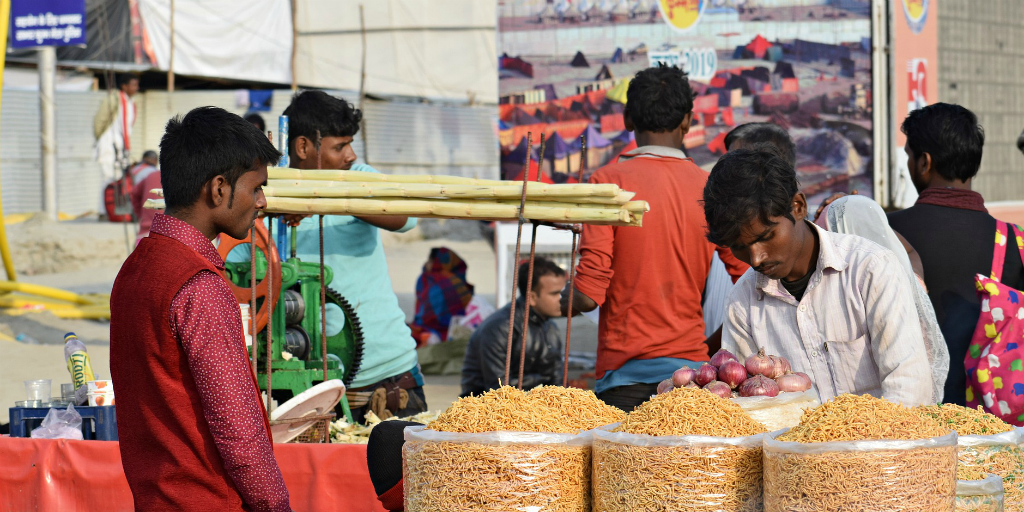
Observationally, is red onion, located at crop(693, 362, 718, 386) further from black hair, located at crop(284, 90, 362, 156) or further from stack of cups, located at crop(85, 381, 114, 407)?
stack of cups, located at crop(85, 381, 114, 407)

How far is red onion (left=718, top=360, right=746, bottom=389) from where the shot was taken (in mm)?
2592

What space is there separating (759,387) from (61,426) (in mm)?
2625

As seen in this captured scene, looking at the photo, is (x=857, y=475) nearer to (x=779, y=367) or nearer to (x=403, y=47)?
(x=779, y=367)

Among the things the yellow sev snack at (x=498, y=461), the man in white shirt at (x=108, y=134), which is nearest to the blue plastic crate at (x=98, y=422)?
the yellow sev snack at (x=498, y=461)

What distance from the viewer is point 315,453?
357 centimetres

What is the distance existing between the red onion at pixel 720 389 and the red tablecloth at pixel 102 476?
144 centimetres

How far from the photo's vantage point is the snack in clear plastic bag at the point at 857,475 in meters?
1.97

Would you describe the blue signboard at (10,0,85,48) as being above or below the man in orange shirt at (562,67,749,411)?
above

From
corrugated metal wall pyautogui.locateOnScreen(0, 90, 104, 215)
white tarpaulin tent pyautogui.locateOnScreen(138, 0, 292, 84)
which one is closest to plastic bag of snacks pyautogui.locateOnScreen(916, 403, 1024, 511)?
corrugated metal wall pyautogui.locateOnScreen(0, 90, 104, 215)

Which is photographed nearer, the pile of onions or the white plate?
the pile of onions

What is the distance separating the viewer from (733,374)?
2.60m

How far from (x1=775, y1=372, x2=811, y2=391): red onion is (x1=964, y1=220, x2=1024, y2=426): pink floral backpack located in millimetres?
1165

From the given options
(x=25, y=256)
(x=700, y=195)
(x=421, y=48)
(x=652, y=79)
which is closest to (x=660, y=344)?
(x=700, y=195)

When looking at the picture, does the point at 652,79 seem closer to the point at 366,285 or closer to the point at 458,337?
the point at 366,285
